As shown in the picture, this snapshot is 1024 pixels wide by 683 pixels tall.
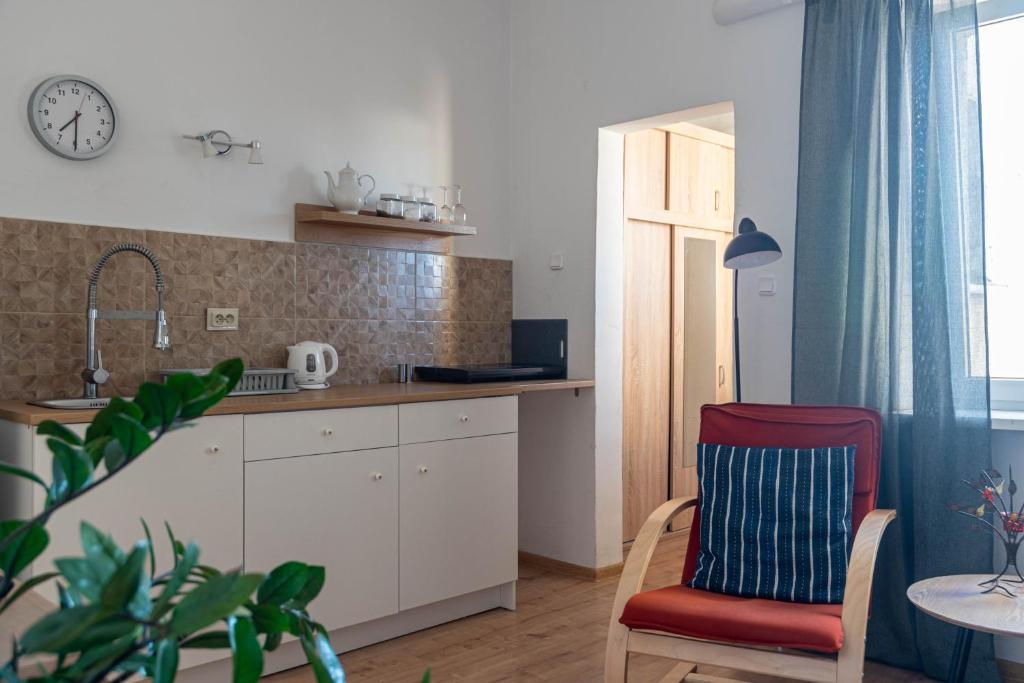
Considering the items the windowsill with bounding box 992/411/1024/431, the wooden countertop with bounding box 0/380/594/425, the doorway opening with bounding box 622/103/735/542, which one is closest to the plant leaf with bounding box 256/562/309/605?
the wooden countertop with bounding box 0/380/594/425

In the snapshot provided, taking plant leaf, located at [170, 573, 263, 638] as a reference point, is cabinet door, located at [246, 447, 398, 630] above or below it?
below

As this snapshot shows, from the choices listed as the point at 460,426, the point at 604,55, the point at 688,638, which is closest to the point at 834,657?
the point at 688,638

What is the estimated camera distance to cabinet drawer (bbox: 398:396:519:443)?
3.29 m

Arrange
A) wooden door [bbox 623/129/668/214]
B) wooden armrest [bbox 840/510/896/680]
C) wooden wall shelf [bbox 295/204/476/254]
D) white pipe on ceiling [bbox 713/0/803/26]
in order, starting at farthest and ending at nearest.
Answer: wooden door [bbox 623/129/668/214] → wooden wall shelf [bbox 295/204/476/254] → white pipe on ceiling [bbox 713/0/803/26] → wooden armrest [bbox 840/510/896/680]


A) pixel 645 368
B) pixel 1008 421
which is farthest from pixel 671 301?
pixel 1008 421

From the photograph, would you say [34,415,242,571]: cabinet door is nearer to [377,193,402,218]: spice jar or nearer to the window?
[377,193,402,218]: spice jar

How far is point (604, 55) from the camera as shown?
13.5 ft

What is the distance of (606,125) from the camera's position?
13.4 feet

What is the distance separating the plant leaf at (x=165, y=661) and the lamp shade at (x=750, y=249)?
2.85 metres

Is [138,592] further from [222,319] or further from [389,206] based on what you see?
[389,206]

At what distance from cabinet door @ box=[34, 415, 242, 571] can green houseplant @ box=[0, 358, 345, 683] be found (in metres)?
2.14

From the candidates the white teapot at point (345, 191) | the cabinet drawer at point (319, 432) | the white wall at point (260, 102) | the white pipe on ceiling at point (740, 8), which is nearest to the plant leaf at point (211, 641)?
the cabinet drawer at point (319, 432)

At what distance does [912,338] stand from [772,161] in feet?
2.85

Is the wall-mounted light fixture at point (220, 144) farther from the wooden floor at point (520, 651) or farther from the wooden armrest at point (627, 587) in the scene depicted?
the wooden armrest at point (627, 587)
